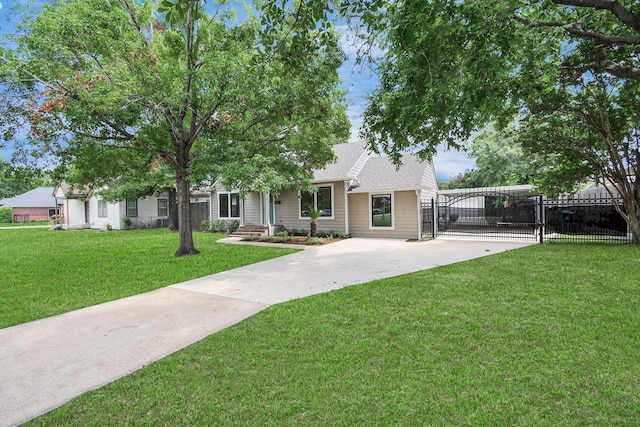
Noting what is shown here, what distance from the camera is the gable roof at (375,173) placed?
13797mm

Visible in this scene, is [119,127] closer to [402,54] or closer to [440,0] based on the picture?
[402,54]

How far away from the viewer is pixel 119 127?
9.26m

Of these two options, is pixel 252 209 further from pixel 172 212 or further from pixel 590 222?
pixel 590 222

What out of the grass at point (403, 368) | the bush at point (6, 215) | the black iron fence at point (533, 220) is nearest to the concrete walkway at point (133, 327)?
the grass at point (403, 368)

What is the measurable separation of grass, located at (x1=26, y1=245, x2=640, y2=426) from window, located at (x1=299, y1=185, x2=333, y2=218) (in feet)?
33.5

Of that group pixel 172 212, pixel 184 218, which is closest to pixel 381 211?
pixel 184 218

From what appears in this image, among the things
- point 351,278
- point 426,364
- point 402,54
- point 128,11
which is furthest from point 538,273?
point 128,11

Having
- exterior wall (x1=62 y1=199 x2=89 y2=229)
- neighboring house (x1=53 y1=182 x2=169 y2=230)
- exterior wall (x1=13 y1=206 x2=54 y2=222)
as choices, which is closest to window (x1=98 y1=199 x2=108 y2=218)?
neighboring house (x1=53 y1=182 x2=169 y2=230)

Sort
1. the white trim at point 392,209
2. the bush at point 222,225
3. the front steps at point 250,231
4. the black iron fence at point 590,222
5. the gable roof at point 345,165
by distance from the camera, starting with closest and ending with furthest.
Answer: the black iron fence at point 590,222
the white trim at point 392,209
the gable roof at point 345,165
the front steps at point 250,231
the bush at point 222,225

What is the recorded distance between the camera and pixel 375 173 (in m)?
15.2

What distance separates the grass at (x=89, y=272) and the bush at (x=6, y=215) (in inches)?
1385

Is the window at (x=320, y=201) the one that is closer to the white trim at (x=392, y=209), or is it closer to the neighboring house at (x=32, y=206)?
the white trim at (x=392, y=209)

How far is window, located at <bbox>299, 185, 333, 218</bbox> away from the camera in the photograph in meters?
15.2

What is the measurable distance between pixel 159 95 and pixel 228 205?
33.8 ft
